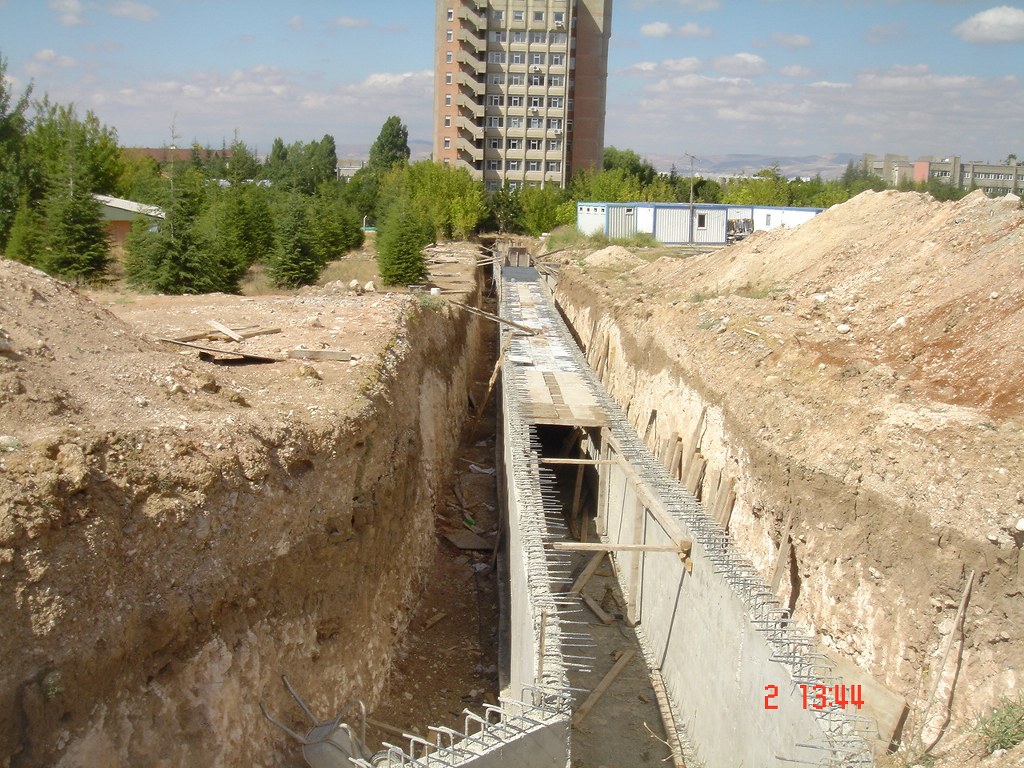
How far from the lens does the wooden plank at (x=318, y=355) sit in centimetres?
1257

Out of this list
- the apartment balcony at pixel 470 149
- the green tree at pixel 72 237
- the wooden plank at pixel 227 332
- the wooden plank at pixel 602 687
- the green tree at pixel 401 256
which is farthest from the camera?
the apartment balcony at pixel 470 149

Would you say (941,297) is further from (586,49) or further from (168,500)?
(586,49)

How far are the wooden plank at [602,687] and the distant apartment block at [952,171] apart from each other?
93.7m

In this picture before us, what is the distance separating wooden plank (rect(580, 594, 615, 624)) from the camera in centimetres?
1262

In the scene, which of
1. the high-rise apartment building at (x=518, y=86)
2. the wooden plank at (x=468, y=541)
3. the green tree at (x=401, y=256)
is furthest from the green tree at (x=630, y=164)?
the wooden plank at (x=468, y=541)

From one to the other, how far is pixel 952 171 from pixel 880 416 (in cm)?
9979

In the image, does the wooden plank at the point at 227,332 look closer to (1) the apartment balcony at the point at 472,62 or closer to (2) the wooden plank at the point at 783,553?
(2) the wooden plank at the point at 783,553

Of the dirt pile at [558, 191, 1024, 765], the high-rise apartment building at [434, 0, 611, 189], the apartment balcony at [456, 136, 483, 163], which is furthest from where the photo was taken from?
the apartment balcony at [456, 136, 483, 163]

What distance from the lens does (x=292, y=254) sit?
25.0m

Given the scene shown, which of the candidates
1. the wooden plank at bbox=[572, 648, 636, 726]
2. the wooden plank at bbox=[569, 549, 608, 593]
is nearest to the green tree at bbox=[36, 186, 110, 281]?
the wooden plank at bbox=[569, 549, 608, 593]

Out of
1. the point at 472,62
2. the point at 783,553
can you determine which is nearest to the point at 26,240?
the point at 783,553

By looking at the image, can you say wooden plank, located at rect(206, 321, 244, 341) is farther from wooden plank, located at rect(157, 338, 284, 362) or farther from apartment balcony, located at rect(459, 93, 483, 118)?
apartment balcony, located at rect(459, 93, 483, 118)

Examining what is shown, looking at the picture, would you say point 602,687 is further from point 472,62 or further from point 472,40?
point 472,40
